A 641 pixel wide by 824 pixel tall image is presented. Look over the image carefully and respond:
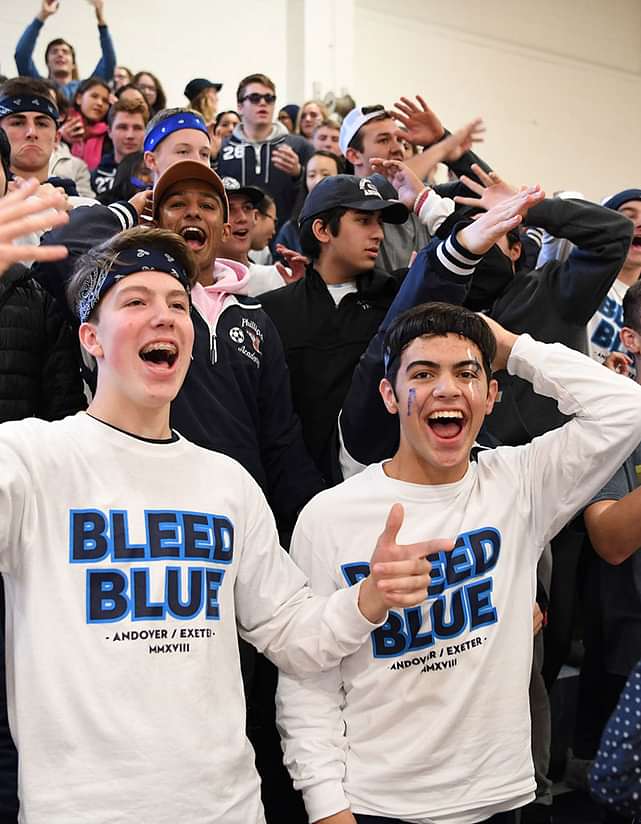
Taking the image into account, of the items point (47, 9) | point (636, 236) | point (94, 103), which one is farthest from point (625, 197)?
point (47, 9)

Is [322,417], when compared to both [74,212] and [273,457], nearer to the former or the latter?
[273,457]

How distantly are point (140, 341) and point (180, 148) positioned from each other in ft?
5.11

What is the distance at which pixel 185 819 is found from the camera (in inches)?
76.1

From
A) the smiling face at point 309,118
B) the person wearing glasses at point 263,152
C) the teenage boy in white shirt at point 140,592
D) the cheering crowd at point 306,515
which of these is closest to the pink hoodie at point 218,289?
the cheering crowd at point 306,515

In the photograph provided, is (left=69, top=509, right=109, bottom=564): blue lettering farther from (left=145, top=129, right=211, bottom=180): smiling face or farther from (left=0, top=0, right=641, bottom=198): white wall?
(left=0, top=0, right=641, bottom=198): white wall

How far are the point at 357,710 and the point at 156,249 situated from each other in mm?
1200

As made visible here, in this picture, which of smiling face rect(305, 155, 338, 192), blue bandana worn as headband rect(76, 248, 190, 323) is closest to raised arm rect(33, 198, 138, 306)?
blue bandana worn as headband rect(76, 248, 190, 323)

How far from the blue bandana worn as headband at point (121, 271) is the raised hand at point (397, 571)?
0.79 m

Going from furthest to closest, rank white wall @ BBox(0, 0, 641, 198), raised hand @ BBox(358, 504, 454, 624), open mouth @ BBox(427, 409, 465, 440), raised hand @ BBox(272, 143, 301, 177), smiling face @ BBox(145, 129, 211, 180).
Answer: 1. white wall @ BBox(0, 0, 641, 198)
2. raised hand @ BBox(272, 143, 301, 177)
3. smiling face @ BBox(145, 129, 211, 180)
4. open mouth @ BBox(427, 409, 465, 440)
5. raised hand @ BBox(358, 504, 454, 624)

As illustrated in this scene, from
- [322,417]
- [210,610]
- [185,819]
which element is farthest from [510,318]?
[185,819]

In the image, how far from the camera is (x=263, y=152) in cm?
640

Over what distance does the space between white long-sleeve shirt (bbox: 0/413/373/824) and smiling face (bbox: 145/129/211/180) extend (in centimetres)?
166

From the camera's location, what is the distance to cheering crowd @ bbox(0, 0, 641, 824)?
1.98m

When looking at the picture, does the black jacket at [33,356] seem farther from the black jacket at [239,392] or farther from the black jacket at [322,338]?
the black jacket at [322,338]
